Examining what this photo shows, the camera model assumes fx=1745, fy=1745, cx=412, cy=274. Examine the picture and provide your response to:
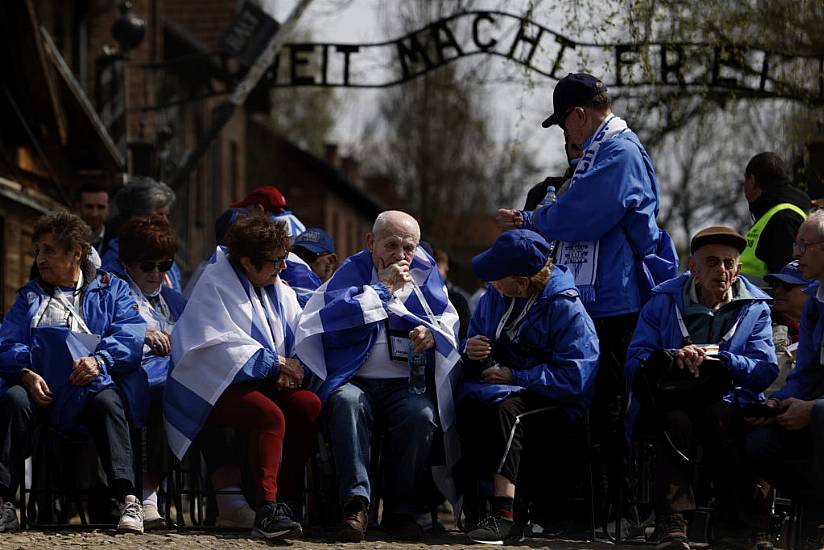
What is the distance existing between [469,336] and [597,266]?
78 cm

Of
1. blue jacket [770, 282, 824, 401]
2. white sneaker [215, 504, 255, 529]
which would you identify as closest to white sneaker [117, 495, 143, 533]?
white sneaker [215, 504, 255, 529]

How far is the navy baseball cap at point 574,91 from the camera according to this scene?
30.3ft

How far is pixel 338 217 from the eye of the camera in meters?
46.8

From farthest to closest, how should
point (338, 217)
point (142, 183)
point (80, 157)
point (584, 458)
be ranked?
point (338, 217)
point (80, 157)
point (142, 183)
point (584, 458)

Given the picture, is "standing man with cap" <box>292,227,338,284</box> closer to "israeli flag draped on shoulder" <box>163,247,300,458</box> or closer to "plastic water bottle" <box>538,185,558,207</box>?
"israeli flag draped on shoulder" <box>163,247,300,458</box>

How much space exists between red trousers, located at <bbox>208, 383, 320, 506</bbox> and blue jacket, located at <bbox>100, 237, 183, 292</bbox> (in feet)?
4.57

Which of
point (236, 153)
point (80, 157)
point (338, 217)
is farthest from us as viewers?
point (338, 217)

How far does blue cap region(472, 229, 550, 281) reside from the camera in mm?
8883

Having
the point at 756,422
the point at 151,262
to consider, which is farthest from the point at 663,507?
the point at 151,262

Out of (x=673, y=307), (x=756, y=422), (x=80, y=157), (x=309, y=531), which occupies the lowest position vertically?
(x=309, y=531)

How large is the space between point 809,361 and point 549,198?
170 centimetres

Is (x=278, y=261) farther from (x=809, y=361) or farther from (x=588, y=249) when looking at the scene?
(x=809, y=361)

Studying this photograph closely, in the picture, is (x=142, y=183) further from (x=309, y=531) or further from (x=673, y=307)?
(x=673, y=307)

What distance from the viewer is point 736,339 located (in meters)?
8.65
